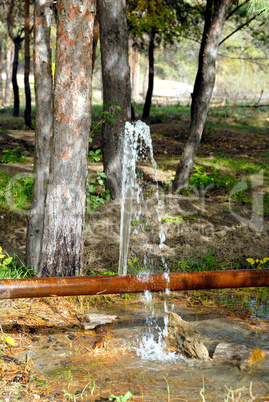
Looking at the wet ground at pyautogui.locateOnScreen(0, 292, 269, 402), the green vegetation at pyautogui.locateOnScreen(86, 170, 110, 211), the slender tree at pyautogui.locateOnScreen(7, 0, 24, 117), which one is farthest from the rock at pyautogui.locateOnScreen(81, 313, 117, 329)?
the slender tree at pyautogui.locateOnScreen(7, 0, 24, 117)

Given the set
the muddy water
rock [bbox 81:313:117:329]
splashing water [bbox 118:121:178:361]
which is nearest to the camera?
the muddy water

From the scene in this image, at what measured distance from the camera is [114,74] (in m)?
6.11

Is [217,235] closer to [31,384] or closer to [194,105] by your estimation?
[194,105]

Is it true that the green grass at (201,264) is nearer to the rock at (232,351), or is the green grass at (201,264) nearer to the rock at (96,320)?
the rock at (96,320)

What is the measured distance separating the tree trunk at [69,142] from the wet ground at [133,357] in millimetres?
449

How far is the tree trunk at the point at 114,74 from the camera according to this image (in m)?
5.93

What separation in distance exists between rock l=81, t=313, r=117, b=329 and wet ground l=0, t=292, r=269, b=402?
0.14 feet

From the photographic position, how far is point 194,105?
6.79 metres

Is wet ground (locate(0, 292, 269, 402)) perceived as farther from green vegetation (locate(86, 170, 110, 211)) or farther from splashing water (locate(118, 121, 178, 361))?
green vegetation (locate(86, 170, 110, 211))

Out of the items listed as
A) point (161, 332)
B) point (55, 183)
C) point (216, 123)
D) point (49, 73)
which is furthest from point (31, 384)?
point (216, 123)

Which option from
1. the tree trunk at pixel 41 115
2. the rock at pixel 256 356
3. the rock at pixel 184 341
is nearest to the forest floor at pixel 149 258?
the rock at pixel 256 356

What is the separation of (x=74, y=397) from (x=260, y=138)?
1126cm

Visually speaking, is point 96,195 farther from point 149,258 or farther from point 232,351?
point 232,351

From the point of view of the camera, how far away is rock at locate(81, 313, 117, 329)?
10.7 feet
